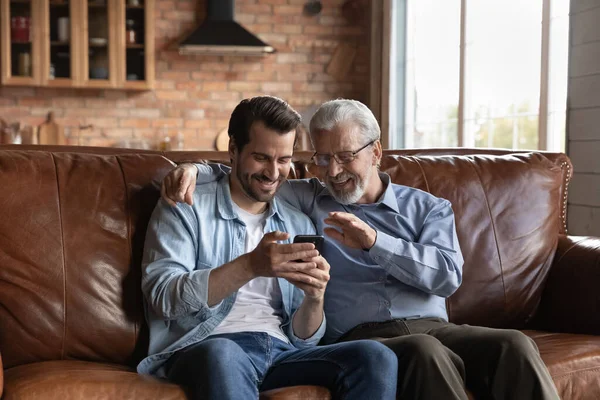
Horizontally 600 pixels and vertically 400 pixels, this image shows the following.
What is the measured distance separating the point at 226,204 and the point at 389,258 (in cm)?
50

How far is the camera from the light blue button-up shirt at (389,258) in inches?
89.3

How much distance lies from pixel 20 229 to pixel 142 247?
1.14 feet

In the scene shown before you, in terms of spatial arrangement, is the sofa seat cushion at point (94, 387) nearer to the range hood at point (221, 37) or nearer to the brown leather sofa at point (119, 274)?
the brown leather sofa at point (119, 274)

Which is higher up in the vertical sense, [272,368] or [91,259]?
[91,259]

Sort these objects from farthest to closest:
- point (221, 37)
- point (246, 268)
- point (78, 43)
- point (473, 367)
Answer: point (221, 37)
point (78, 43)
point (473, 367)
point (246, 268)

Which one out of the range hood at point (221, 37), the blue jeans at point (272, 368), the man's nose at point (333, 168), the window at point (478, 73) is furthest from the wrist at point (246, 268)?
the range hood at point (221, 37)

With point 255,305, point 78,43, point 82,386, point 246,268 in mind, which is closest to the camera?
point 82,386

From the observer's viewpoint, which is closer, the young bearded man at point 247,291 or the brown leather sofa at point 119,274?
the young bearded man at point 247,291

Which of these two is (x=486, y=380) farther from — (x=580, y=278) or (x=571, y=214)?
(x=571, y=214)

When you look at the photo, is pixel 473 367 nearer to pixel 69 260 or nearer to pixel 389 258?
pixel 389 258

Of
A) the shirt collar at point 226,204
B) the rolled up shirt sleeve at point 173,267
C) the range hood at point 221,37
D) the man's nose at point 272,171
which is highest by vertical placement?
the range hood at point 221,37

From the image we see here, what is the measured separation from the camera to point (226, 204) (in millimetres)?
2244

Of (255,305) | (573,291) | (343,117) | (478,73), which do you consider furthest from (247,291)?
(478,73)

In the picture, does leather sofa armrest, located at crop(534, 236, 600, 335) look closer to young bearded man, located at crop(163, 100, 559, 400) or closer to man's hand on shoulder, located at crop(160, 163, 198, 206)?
young bearded man, located at crop(163, 100, 559, 400)
